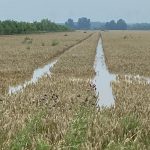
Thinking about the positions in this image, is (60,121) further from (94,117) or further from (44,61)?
(44,61)

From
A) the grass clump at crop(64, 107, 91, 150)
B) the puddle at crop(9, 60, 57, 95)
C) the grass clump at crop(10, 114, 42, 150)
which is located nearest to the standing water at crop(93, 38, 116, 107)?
the puddle at crop(9, 60, 57, 95)

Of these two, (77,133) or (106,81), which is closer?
(77,133)

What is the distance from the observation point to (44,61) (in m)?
26.9

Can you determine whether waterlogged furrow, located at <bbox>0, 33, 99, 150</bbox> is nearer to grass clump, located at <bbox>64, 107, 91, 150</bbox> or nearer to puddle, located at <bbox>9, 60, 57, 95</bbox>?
grass clump, located at <bbox>64, 107, 91, 150</bbox>

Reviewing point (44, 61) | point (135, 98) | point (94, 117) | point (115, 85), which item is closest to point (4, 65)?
point (44, 61)

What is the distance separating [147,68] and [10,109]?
13.2m

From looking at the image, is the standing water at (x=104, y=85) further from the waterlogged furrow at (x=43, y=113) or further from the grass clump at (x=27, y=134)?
the grass clump at (x=27, y=134)

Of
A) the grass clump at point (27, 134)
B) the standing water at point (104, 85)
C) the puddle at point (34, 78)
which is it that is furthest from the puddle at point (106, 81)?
the grass clump at point (27, 134)

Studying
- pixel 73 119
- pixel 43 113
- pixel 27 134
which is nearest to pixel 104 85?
pixel 43 113

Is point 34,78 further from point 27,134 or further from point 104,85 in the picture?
point 27,134

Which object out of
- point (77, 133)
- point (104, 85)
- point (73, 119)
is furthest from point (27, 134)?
point (104, 85)

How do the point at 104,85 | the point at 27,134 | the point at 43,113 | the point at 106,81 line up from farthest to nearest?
the point at 106,81 < the point at 104,85 < the point at 43,113 < the point at 27,134

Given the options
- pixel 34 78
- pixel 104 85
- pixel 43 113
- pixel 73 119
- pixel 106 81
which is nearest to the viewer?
pixel 73 119

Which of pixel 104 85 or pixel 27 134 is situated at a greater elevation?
pixel 27 134
